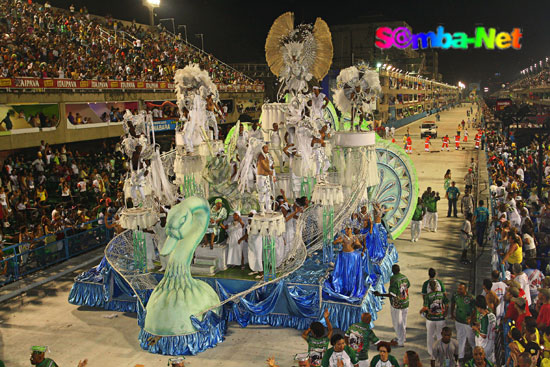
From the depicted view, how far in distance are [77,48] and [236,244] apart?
22118 millimetres

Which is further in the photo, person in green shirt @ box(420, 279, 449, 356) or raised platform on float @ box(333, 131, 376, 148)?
raised platform on float @ box(333, 131, 376, 148)

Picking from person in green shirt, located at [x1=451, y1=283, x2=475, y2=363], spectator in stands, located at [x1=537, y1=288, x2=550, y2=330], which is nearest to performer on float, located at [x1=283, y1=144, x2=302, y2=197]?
person in green shirt, located at [x1=451, y1=283, x2=475, y2=363]

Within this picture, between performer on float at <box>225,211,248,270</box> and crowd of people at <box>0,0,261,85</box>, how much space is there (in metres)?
15.1

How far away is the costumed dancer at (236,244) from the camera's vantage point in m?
10.6

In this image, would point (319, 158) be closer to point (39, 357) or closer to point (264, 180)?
point (264, 180)

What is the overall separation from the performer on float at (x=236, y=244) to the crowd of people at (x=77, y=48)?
15133 mm

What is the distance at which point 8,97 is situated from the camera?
2097 cm

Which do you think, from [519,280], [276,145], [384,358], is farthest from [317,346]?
[276,145]

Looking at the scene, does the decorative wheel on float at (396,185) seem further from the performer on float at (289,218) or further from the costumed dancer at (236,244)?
the costumed dancer at (236,244)

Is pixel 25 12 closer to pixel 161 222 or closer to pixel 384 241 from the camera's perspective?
pixel 161 222

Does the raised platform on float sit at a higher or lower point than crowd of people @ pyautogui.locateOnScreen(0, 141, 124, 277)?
higher

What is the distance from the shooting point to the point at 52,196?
784 inches

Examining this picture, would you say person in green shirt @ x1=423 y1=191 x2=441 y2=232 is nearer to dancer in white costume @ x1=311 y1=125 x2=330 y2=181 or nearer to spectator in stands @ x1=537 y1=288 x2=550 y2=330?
dancer in white costume @ x1=311 y1=125 x2=330 y2=181

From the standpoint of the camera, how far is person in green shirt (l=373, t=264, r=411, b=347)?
348 inches
